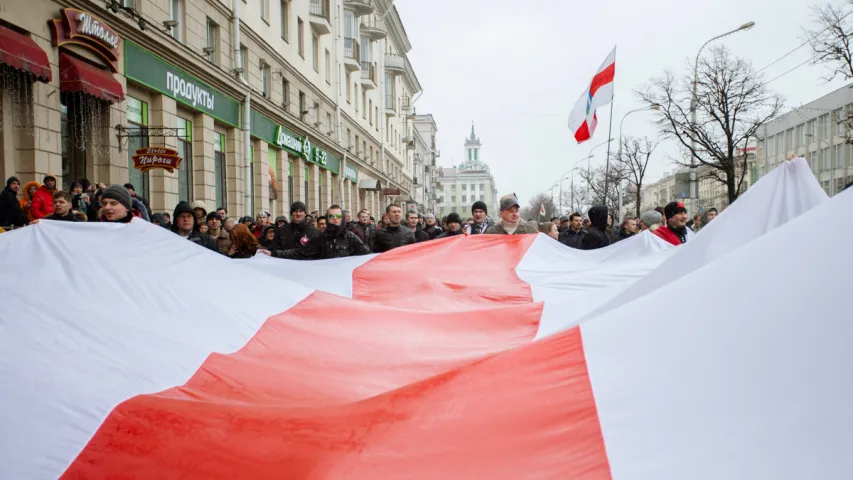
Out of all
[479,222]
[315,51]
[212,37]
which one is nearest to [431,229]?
[479,222]

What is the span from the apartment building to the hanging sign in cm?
4709

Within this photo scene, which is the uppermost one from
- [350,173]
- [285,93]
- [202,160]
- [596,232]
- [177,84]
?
[285,93]

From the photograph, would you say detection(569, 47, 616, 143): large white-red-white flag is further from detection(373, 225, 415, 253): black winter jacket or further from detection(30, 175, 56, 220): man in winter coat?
detection(30, 175, 56, 220): man in winter coat

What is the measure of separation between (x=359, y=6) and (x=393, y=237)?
3108 centimetres

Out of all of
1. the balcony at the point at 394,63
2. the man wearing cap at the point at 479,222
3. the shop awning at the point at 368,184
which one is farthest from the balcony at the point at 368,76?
the man wearing cap at the point at 479,222

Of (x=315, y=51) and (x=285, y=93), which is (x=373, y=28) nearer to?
(x=315, y=51)

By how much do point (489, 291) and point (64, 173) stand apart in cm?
971

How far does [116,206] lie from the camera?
516 cm

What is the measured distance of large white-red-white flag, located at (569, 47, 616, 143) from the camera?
648 inches

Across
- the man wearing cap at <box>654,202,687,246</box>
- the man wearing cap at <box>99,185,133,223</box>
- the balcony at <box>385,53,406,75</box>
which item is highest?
the balcony at <box>385,53,406,75</box>

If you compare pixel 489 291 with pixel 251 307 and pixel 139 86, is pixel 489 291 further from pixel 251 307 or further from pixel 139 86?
pixel 139 86

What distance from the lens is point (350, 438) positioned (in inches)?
80.3

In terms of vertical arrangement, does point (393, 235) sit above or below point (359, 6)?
below

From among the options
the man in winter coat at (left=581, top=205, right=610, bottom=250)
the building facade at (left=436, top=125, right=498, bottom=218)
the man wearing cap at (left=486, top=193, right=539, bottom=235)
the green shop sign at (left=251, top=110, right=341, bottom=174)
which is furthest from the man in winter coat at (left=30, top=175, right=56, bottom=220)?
the building facade at (left=436, top=125, right=498, bottom=218)
